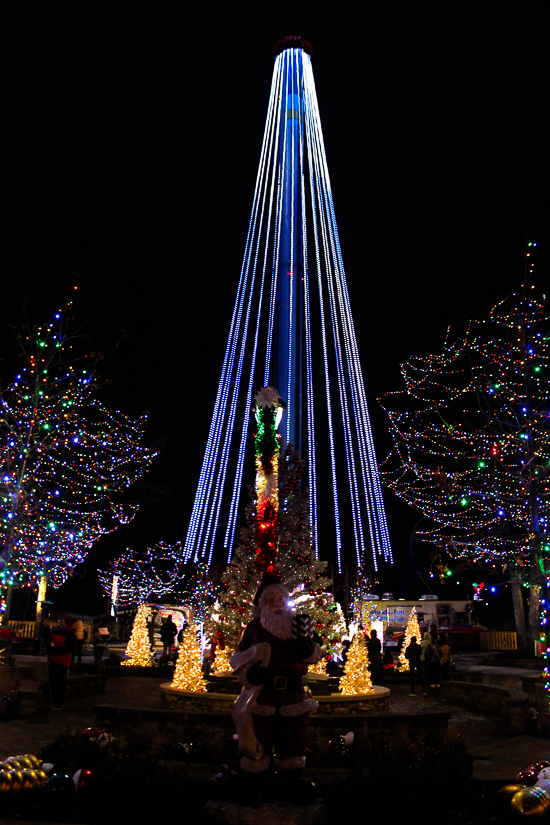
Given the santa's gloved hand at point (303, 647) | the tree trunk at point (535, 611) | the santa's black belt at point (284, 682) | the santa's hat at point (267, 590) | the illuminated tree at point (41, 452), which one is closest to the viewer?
the santa's black belt at point (284, 682)

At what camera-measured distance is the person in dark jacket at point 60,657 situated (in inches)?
394

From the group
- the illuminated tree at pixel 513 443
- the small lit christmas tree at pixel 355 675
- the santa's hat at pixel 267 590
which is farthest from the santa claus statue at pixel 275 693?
the illuminated tree at pixel 513 443

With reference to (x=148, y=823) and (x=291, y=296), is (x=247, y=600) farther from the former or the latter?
(x=291, y=296)

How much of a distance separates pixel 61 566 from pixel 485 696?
16.1 m

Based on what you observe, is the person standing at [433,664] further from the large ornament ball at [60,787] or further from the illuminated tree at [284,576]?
the large ornament ball at [60,787]

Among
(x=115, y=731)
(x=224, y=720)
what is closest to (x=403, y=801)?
(x=224, y=720)

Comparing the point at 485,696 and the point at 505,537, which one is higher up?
the point at 505,537

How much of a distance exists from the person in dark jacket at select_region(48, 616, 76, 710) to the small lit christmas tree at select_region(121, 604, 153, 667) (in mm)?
6385

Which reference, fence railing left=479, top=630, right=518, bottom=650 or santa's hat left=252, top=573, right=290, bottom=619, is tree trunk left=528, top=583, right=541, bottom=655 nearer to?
fence railing left=479, top=630, right=518, bottom=650

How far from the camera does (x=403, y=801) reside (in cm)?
511

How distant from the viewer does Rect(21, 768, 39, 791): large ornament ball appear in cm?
507

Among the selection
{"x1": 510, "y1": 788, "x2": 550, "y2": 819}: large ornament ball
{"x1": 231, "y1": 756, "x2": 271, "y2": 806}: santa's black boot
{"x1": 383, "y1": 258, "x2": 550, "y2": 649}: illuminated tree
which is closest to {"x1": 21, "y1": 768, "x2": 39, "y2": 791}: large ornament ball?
{"x1": 231, "y1": 756, "x2": 271, "y2": 806}: santa's black boot

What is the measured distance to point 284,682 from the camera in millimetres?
5301

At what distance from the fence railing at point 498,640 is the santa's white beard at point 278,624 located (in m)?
21.3
